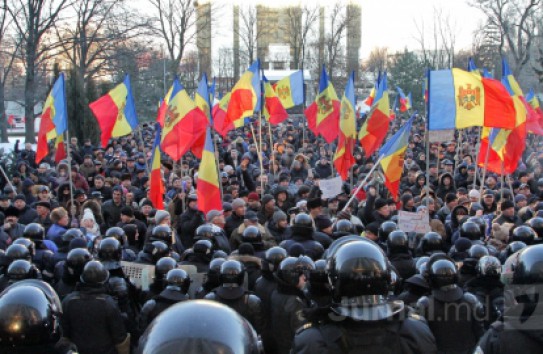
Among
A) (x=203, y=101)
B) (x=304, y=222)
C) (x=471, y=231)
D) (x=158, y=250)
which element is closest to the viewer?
(x=158, y=250)

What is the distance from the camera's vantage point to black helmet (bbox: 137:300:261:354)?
228 cm

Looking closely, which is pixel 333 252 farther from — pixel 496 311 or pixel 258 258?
pixel 258 258

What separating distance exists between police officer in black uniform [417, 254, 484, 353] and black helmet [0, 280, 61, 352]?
106 inches

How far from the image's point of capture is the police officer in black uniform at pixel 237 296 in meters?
5.33

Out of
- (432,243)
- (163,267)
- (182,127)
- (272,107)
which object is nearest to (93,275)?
(163,267)

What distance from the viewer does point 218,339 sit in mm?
2307

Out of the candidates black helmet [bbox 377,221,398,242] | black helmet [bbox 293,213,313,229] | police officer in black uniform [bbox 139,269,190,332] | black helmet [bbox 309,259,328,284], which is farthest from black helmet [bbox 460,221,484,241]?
police officer in black uniform [bbox 139,269,190,332]

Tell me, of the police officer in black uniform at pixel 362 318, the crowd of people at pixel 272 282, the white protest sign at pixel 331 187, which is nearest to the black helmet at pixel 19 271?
the crowd of people at pixel 272 282

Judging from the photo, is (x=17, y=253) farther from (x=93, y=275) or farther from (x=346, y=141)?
(x=346, y=141)

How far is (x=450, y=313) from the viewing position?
4957 millimetres

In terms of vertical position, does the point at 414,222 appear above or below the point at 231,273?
below

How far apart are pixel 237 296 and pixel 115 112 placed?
28.1 feet

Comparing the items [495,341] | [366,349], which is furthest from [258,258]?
[366,349]

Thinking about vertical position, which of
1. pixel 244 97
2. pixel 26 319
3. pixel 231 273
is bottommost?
pixel 231 273
